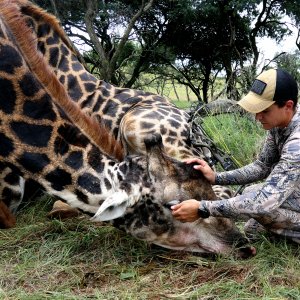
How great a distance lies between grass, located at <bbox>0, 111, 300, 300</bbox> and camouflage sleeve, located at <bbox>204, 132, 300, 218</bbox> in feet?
1.28

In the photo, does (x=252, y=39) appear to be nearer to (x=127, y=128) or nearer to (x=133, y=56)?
(x=133, y=56)

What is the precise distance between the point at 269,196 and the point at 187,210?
1.86ft

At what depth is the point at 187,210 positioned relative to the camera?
3.54m

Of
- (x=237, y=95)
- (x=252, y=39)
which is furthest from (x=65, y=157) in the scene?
(x=252, y=39)

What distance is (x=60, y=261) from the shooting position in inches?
159

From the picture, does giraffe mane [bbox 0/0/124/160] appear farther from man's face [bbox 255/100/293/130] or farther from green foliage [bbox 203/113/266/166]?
green foliage [bbox 203/113/266/166]

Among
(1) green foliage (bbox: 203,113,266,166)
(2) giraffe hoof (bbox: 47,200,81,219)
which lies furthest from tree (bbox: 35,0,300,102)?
(2) giraffe hoof (bbox: 47,200,81,219)

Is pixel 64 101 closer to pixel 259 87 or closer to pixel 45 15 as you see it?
pixel 259 87

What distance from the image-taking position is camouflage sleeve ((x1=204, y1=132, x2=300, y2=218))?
357 centimetres

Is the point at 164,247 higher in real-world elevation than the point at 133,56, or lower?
higher

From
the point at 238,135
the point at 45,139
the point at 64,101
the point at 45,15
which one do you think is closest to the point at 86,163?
the point at 45,139

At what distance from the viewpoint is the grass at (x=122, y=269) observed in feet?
11.1

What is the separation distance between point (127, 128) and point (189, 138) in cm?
64

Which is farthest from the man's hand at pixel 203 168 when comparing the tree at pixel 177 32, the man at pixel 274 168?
the tree at pixel 177 32
